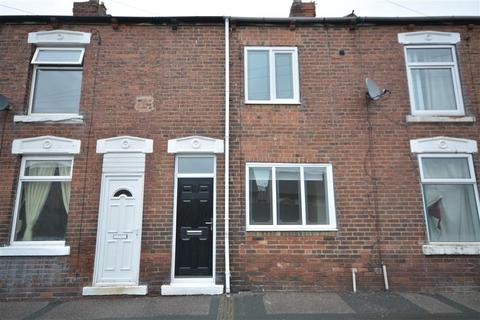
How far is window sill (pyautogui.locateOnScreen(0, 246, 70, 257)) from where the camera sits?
674cm

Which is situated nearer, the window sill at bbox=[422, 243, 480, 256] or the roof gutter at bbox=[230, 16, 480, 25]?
the window sill at bbox=[422, 243, 480, 256]

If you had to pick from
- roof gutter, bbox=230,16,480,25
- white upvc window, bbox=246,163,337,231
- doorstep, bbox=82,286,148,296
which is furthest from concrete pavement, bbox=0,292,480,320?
roof gutter, bbox=230,16,480,25

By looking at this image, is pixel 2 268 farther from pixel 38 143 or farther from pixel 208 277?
pixel 208 277

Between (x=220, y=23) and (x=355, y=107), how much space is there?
12.1 feet

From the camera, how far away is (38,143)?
7203 millimetres

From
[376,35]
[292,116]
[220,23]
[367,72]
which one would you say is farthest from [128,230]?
[376,35]

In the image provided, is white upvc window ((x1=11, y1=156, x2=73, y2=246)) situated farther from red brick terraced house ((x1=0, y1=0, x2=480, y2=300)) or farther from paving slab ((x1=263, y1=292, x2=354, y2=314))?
paving slab ((x1=263, y1=292, x2=354, y2=314))

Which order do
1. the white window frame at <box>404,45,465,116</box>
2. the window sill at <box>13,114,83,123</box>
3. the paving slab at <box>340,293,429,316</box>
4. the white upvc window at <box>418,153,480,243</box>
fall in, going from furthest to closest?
the white window frame at <box>404,45,465,116</box> → the window sill at <box>13,114,83,123</box> → the white upvc window at <box>418,153,480,243</box> → the paving slab at <box>340,293,429,316</box>

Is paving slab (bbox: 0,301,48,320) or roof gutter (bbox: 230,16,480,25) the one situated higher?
roof gutter (bbox: 230,16,480,25)

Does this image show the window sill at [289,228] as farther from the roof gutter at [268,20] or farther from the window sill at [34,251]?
the roof gutter at [268,20]

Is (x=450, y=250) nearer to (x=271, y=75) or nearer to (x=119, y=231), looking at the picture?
(x=271, y=75)

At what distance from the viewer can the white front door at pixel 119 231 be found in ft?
22.3

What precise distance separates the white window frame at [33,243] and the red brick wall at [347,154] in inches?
138

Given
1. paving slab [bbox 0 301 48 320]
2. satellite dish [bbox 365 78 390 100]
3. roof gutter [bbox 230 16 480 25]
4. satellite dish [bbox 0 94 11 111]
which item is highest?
roof gutter [bbox 230 16 480 25]
